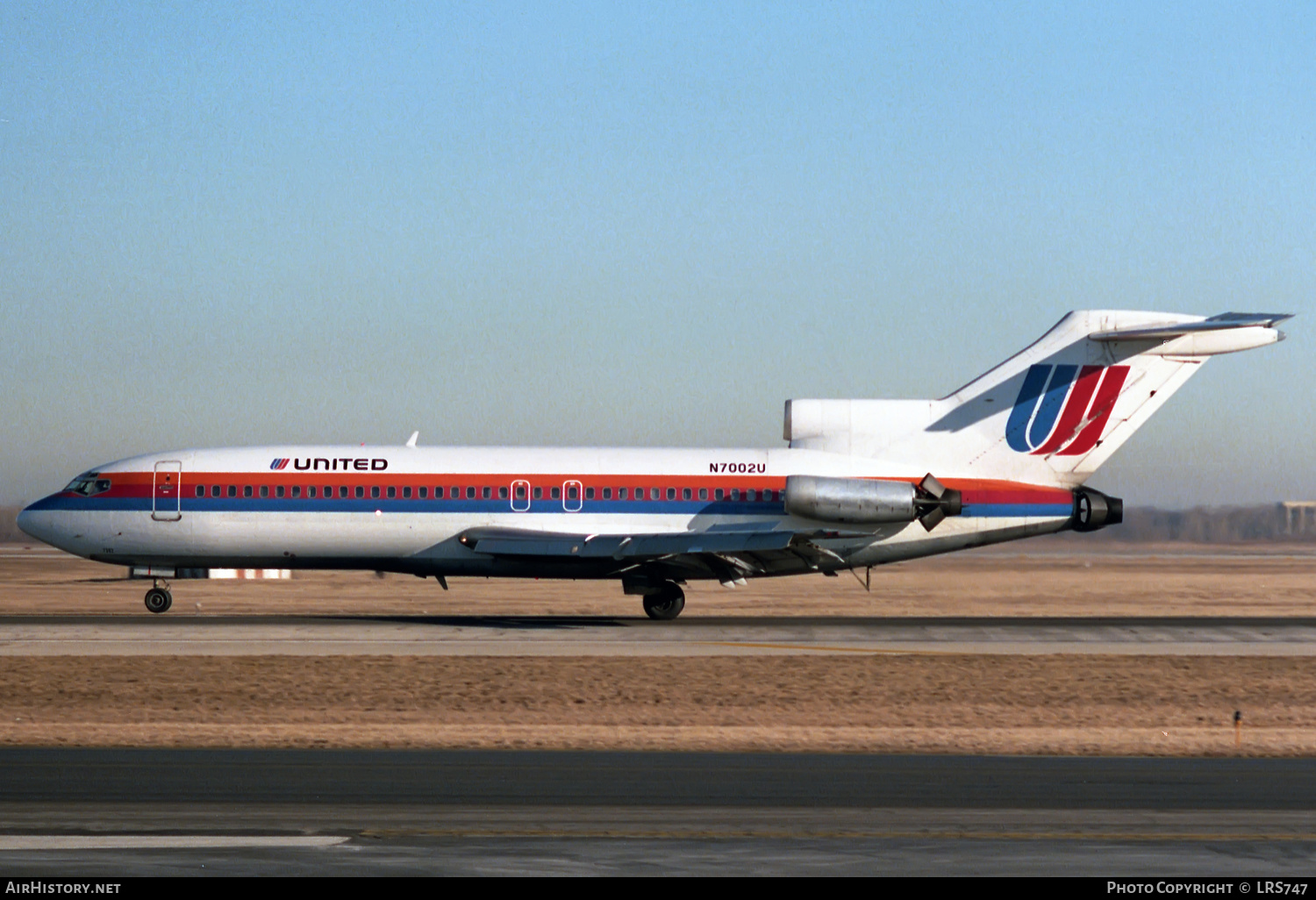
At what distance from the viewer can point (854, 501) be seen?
34906mm

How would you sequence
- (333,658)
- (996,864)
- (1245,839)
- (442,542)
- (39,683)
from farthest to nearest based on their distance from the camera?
(442,542)
(333,658)
(39,683)
(1245,839)
(996,864)

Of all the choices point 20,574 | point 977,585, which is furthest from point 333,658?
point 20,574

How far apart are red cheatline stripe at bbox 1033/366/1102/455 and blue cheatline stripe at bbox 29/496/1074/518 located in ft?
4.89

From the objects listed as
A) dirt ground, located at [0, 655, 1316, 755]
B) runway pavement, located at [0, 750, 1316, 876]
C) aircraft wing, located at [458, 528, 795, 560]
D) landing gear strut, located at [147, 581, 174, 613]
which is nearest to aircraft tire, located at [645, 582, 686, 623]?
aircraft wing, located at [458, 528, 795, 560]

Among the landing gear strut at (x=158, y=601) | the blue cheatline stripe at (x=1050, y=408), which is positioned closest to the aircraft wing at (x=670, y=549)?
the blue cheatline stripe at (x=1050, y=408)

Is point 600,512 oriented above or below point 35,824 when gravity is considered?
above

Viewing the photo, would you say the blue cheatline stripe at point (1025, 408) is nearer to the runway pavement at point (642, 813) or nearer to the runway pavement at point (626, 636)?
the runway pavement at point (626, 636)

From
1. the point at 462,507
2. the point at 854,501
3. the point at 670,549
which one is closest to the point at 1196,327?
the point at 854,501

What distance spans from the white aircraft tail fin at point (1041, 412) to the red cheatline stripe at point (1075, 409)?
0.02 m

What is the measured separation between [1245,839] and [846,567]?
24.6 m

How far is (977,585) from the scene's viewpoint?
51281mm

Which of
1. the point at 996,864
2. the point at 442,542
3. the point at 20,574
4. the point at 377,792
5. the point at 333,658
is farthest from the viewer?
the point at 20,574

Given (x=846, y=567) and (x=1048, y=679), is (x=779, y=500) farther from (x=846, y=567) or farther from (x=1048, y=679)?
(x=1048, y=679)

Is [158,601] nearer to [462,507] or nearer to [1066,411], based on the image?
[462,507]
